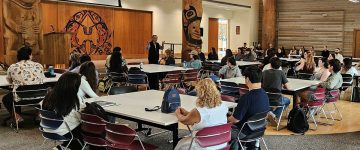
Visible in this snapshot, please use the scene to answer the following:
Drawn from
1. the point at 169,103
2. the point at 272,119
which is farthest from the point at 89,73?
the point at 272,119

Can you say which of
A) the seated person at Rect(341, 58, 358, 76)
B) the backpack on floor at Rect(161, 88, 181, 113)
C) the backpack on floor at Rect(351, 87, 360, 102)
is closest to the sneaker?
the backpack on floor at Rect(161, 88, 181, 113)

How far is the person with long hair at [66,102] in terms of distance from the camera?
12.9ft

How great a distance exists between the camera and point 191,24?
1359 cm

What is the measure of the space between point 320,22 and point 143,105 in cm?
1818

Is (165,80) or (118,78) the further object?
(118,78)

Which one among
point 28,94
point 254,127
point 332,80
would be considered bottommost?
point 254,127

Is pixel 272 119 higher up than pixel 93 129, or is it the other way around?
pixel 93 129

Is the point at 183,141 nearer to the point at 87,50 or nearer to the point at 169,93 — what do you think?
the point at 169,93

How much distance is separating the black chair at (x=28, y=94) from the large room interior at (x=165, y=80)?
2cm

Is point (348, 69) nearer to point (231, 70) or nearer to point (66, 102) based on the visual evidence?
point (231, 70)

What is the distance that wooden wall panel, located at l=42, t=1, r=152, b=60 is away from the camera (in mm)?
15539

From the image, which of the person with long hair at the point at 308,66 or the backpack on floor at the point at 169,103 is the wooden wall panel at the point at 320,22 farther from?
the backpack on floor at the point at 169,103

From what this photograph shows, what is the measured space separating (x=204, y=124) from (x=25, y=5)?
7.69 metres

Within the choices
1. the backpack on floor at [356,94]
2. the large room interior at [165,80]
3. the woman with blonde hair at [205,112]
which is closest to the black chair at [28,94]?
the large room interior at [165,80]
